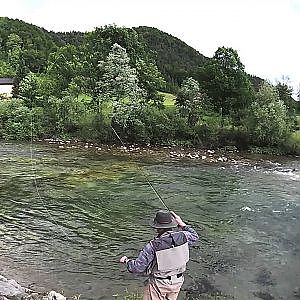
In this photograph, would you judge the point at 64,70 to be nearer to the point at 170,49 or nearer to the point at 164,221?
the point at 164,221

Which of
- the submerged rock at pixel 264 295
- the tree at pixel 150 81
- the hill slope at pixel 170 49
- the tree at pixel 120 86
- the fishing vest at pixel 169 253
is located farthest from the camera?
the hill slope at pixel 170 49

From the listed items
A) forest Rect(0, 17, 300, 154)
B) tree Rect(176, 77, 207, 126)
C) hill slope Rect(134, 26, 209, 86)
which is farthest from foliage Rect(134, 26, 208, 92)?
tree Rect(176, 77, 207, 126)

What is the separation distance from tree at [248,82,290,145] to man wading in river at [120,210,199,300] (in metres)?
26.1

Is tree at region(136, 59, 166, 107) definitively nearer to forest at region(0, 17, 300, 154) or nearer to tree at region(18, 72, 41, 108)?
forest at region(0, 17, 300, 154)

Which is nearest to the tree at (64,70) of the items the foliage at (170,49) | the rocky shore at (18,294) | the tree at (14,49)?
the foliage at (170,49)

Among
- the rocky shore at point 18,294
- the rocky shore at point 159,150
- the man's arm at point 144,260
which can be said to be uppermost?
the man's arm at point 144,260

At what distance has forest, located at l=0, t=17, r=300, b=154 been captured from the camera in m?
31.9

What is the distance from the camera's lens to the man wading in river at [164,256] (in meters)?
5.41

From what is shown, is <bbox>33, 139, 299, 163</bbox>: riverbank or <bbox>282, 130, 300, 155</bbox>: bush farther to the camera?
<bbox>282, 130, 300, 155</bbox>: bush

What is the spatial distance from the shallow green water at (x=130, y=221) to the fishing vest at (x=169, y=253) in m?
4.20

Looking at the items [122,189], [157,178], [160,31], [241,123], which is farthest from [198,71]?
[160,31]

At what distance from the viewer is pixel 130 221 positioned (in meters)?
14.5

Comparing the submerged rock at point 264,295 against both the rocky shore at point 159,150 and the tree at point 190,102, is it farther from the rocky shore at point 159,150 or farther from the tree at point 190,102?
the tree at point 190,102

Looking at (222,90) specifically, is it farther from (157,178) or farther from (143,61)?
(157,178)
